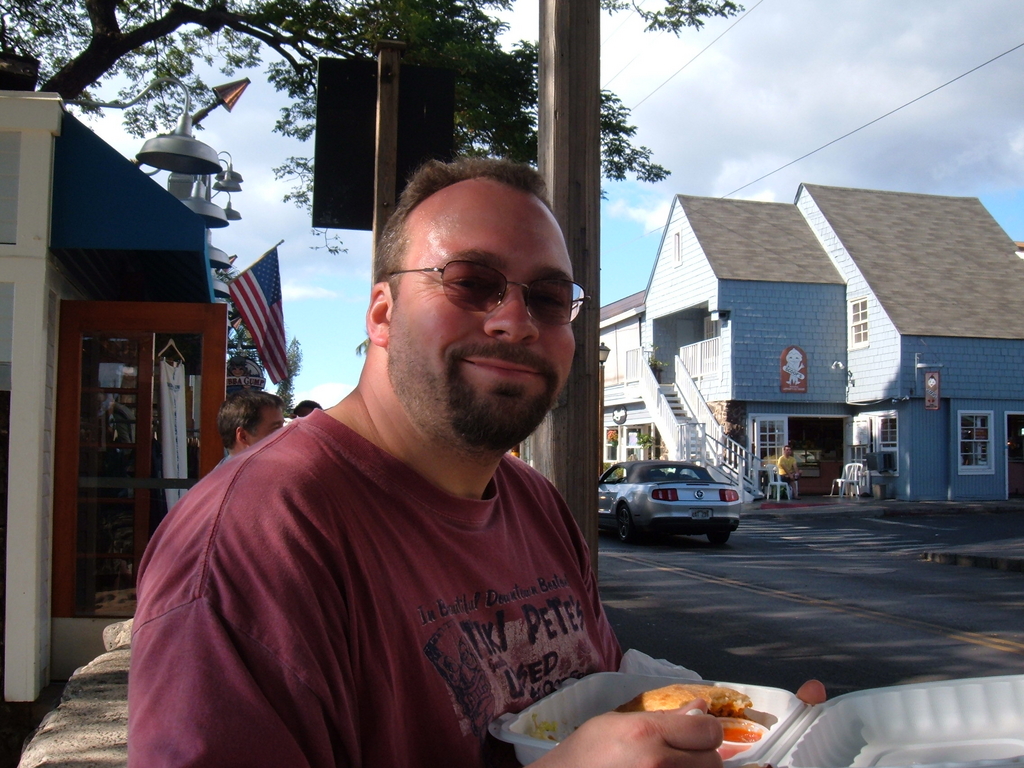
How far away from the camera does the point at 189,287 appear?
7316 millimetres

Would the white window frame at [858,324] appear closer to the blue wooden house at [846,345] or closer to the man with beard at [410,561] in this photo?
the blue wooden house at [846,345]

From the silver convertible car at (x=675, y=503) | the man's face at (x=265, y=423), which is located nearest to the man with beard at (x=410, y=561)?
the man's face at (x=265, y=423)

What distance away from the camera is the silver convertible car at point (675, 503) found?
1498 centimetres

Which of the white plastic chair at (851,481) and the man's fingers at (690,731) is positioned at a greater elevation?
the man's fingers at (690,731)

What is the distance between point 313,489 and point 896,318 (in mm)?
26003

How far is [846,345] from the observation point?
27.0m

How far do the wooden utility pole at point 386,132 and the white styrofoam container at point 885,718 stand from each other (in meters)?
2.36

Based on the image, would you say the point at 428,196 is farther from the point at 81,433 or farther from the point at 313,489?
the point at 81,433

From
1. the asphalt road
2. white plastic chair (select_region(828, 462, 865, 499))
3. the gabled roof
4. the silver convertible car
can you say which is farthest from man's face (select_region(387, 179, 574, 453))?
the gabled roof

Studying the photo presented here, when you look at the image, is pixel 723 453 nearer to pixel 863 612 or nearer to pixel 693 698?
pixel 863 612

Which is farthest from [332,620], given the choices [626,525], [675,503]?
[626,525]

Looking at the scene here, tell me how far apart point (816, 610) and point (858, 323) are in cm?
1932

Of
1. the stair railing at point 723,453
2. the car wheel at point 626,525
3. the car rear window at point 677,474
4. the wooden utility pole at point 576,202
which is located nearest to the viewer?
the wooden utility pole at point 576,202

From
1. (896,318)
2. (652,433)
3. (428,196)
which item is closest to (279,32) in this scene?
(428,196)
